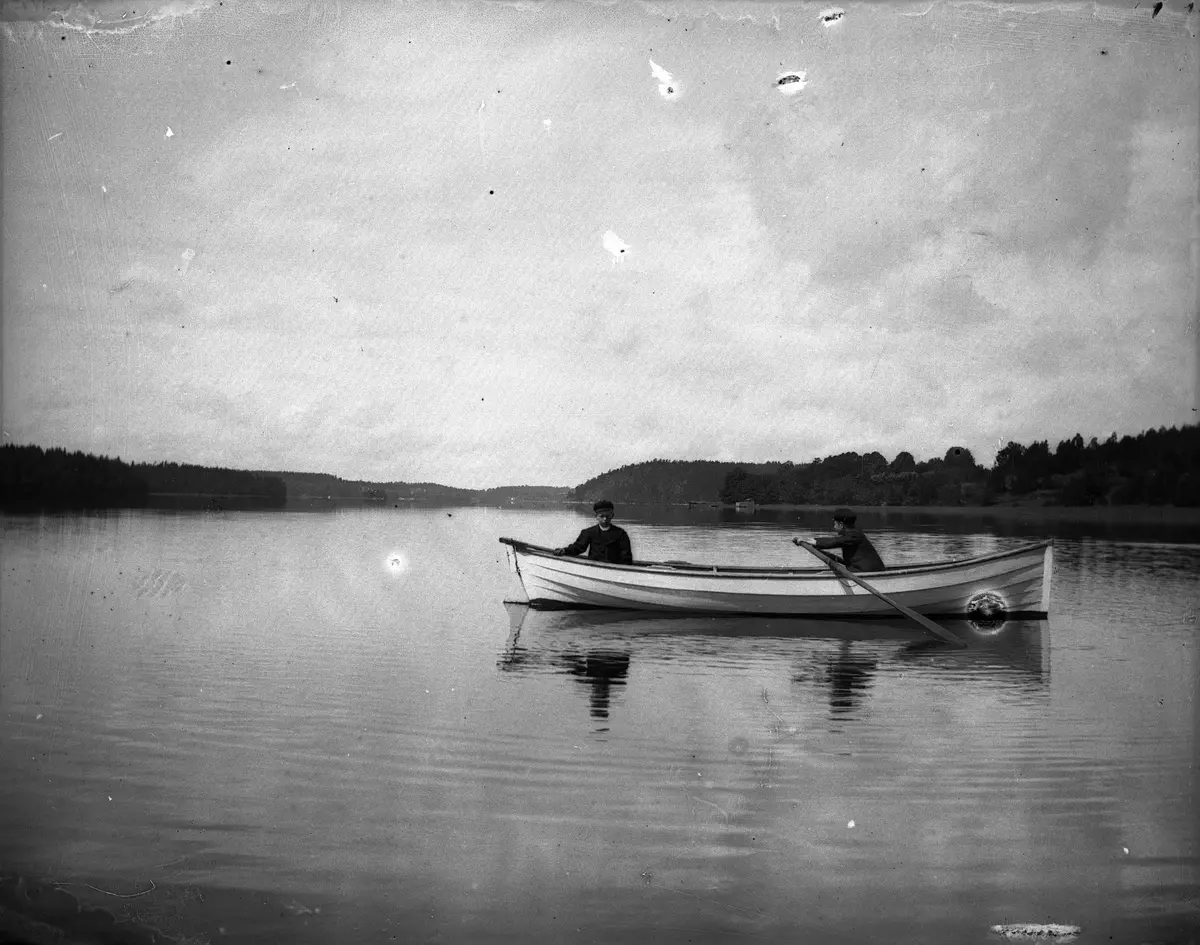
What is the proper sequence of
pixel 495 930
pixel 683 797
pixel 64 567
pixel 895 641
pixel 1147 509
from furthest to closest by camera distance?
pixel 1147 509
pixel 64 567
pixel 895 641
pixel 683 797
pixel 495 930

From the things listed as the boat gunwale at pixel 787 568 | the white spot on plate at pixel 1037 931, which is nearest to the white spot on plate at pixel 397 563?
the boat gunwale at pixel 787 568

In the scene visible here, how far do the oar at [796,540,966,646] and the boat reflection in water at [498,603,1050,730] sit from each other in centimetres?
39

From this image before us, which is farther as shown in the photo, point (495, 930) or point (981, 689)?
point (981, 689)

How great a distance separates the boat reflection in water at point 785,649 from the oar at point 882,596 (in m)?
0.39

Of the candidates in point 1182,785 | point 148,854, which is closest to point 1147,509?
point 1182,785

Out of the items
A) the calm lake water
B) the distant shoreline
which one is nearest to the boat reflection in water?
the calm lake water

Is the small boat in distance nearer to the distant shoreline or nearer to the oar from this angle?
the oar

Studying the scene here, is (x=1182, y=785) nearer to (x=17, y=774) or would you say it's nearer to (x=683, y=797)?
(x=683, y=797)

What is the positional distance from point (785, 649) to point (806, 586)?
2.74 meters

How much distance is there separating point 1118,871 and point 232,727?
8895 mm

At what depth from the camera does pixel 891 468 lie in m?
138

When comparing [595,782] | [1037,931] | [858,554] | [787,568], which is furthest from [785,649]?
[1037,931]

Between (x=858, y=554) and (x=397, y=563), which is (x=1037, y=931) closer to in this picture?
(x=858, y=554)

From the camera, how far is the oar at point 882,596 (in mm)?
19427
